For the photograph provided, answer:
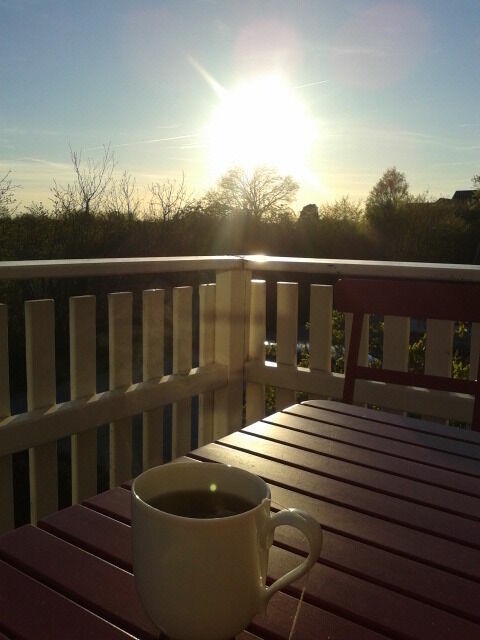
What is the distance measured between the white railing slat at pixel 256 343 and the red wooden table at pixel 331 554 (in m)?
1.67

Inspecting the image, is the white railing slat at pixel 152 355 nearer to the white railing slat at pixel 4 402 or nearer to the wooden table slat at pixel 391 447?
the white railing slat at pixel 4 402

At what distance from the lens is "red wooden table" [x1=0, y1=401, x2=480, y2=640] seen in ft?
1.97

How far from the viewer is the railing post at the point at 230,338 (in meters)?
2.72

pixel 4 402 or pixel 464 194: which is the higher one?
pixel 464 194

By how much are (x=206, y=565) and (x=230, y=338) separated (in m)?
2.23

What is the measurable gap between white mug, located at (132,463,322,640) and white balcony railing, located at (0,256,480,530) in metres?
1.42

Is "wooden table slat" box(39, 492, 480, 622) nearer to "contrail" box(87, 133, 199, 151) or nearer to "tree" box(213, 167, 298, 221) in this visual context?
"contrail" box(87, 133, 199, 151)

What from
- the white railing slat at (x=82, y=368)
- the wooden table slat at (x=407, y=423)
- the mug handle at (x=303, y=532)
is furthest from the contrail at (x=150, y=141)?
the mug handle at (x=303, y=532)

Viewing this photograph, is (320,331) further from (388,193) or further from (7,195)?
(388,193)

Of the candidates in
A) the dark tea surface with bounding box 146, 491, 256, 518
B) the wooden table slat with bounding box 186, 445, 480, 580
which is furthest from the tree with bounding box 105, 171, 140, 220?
the dark tea surface with bounding box 146, 491, 256, 518

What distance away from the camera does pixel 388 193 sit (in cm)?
1598

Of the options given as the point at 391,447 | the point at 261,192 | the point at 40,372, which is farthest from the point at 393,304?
the point at 261,192

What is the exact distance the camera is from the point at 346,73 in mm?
5973

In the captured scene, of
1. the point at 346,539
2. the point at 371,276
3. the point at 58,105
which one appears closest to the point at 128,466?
the point at 371,276
